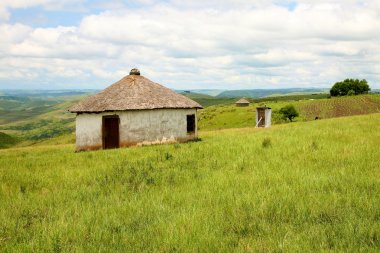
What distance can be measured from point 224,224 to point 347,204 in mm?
2123

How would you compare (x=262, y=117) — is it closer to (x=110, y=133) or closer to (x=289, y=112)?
(x=289, y=112)

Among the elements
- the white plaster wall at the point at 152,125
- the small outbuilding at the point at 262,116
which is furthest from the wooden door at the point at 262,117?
the white plaster wall at the point at 152,125

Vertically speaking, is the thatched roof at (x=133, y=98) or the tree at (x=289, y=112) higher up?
the thatched roof at (x=133, y=98)

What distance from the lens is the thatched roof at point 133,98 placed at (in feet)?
77.3

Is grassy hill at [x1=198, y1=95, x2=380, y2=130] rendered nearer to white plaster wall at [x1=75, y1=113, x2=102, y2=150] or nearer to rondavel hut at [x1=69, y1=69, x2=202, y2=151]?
rondavel hut at [x1=69, y1=69, x2=202, y2=151]

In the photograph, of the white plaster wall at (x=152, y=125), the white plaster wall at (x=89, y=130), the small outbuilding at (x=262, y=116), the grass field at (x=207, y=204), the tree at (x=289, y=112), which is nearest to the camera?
the grass field at (x=207, y=204)

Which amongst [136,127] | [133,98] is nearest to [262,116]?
[133,98]

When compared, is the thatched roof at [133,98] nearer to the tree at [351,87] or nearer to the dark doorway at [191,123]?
the dark doorway at [191,123]

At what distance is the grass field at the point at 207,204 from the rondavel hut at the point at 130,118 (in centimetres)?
1203

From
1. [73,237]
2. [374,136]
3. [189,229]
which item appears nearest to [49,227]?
[73,237]

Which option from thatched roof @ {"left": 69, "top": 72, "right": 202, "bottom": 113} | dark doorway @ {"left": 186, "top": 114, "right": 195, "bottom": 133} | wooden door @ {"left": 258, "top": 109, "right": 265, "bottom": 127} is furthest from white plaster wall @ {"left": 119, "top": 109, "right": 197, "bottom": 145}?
wooden door @ {"left": 258, "top": 109, "right": 265, "bottom": 127}

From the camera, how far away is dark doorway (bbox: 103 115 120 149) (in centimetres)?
2402

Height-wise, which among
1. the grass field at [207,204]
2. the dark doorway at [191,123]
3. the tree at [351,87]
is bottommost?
the grass field at [207,204]

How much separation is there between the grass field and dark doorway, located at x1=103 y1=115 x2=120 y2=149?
41.3 feet
